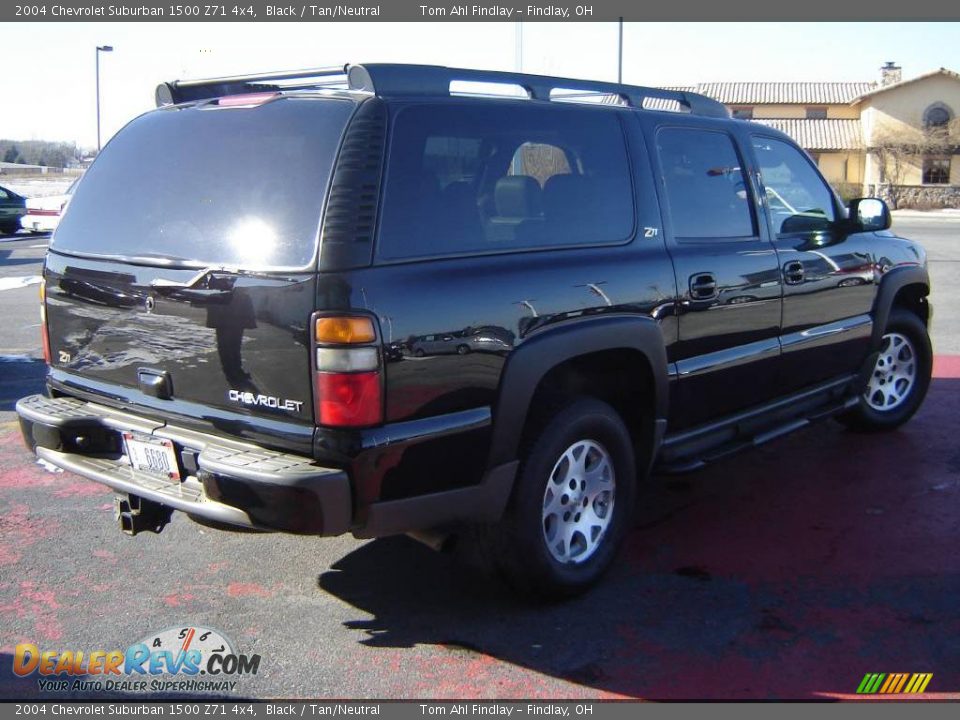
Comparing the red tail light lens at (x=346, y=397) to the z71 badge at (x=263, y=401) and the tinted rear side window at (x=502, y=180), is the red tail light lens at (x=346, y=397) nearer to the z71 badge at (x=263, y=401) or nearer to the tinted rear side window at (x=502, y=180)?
the z71 badge at (x=263, y=401)

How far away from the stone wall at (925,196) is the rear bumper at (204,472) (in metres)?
49.6

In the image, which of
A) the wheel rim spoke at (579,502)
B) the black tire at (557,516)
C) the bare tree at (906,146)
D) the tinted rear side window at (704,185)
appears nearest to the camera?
the black tire at (557,516)

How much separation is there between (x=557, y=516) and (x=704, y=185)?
6.03 feet

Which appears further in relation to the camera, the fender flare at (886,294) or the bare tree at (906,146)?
the bare tree at (906,146)

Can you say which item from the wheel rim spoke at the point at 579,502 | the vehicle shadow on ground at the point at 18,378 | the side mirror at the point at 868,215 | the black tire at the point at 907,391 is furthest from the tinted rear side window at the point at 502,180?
the vehicle shadow on ground at the point at 18,378

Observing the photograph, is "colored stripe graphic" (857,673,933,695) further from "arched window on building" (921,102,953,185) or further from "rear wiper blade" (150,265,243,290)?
"arched window on building" (921,102,953,185)

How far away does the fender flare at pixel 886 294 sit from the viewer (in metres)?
5.85

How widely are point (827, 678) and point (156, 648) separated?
246 cm

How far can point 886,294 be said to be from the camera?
5875mm

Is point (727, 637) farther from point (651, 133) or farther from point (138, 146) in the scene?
point (138, 146)

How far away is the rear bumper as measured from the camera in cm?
318

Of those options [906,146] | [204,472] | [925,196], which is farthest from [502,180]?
[906,146]

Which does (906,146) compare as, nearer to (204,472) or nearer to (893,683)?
(893,683)
